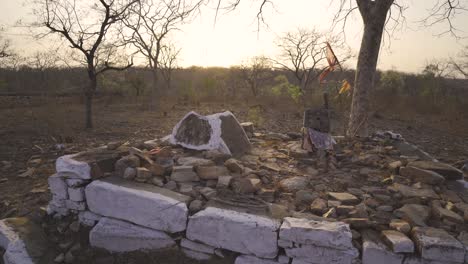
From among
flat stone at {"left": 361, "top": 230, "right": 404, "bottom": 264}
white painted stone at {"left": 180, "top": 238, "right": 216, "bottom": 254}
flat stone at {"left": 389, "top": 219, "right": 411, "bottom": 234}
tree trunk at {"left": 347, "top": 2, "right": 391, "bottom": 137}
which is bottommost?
white painted stone at {"left": 180, "top": 238, "right": 216, "bottom": 254}

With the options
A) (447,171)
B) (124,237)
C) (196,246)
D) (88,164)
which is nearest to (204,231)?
(196,246)

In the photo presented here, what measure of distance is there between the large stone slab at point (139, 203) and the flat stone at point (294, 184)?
100 centimetres

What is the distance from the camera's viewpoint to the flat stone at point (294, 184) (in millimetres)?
3068

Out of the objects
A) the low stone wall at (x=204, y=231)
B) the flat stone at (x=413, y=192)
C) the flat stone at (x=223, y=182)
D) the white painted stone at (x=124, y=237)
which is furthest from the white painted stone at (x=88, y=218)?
the flat stone at (x=413, y=192)

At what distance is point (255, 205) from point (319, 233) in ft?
2.11

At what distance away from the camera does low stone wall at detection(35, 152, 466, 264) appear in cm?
215

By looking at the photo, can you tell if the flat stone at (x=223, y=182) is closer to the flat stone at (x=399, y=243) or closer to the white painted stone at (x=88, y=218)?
the white painted stone at (x=88, y=218)

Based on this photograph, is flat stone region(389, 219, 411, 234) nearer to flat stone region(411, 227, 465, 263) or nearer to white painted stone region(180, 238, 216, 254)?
flat stone region(411, 227, 465, 263)

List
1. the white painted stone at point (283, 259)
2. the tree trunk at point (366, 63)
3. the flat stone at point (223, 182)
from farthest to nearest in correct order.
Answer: the tree trunk at point (366, 63), the flat stone at point (223, 182), the white painted stone at point (283, 259)

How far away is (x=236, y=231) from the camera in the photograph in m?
2.42

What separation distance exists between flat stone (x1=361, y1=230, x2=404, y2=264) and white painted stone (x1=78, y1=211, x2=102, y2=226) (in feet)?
7.98

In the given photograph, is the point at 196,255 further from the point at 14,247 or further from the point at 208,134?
the point at 14,247

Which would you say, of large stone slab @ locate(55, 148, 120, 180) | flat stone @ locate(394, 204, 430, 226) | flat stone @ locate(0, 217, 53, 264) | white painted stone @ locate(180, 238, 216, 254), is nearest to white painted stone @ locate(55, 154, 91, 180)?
large stone slab @ locate(55, 148, 120, 180)

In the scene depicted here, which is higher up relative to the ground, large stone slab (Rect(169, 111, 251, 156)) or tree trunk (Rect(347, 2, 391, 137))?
tree trunk (Rect(347, 2, 391, 137))
